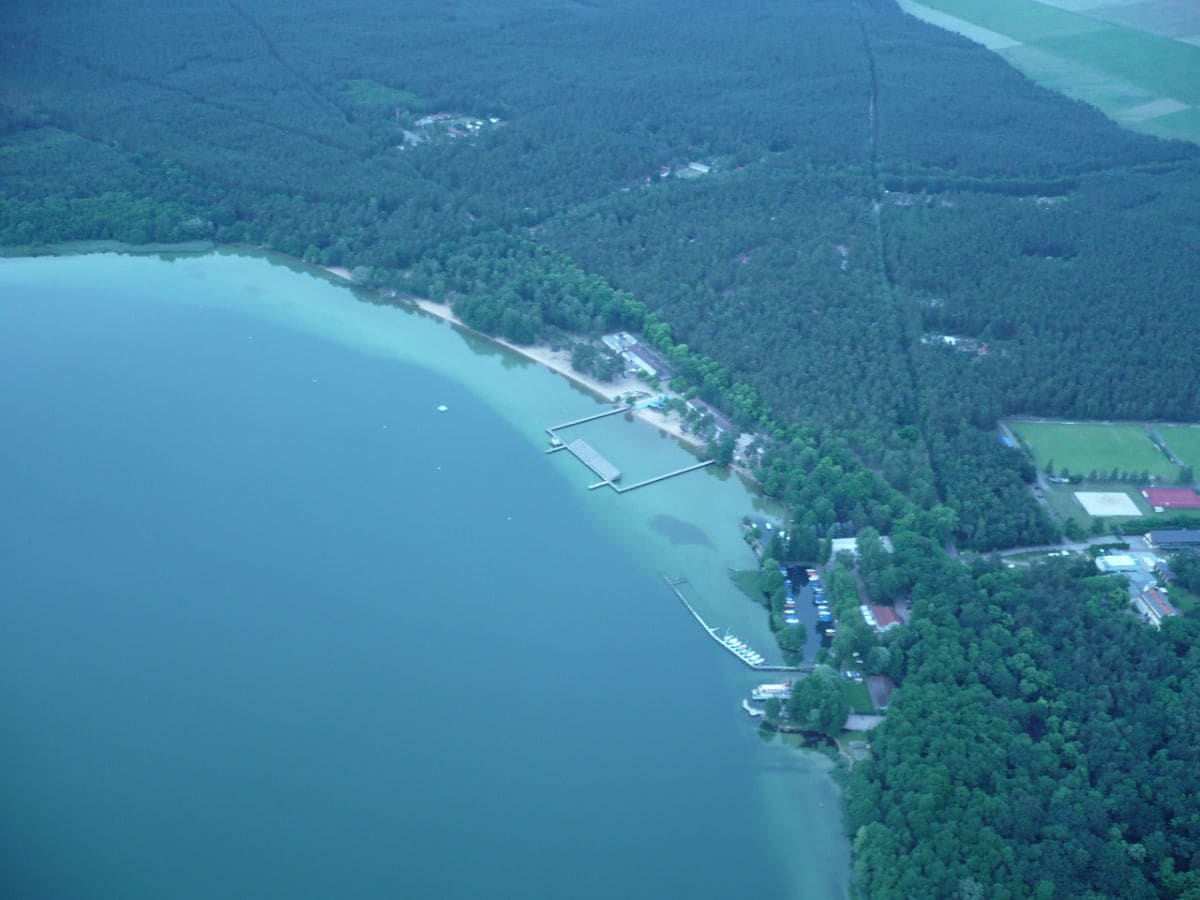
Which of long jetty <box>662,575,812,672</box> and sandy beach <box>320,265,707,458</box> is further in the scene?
sandy beach <box>320,265,707,458</box>

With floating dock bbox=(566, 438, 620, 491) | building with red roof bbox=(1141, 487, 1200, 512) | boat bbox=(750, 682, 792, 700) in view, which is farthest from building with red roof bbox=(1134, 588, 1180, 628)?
floating dock bbox=(566, 438, 620, 491)

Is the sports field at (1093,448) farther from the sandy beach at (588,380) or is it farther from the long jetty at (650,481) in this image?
the sandy beach at (588,380)

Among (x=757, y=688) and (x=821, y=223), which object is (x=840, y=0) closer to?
(x=821, y=223)

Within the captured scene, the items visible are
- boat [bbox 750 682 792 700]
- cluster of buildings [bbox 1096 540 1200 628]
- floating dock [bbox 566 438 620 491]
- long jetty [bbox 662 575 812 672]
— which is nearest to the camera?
boat [bbox 750 682 792 700]

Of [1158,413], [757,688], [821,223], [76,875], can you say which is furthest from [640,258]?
[76,875]

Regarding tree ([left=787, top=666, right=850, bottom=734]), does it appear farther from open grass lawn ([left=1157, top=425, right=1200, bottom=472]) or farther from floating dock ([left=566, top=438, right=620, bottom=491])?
open grass lawn ([left=1157, top=425, right=1200, bottom=472])

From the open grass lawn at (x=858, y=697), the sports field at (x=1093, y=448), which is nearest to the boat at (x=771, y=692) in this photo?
the open grass lawn at (x=858, y=697)
